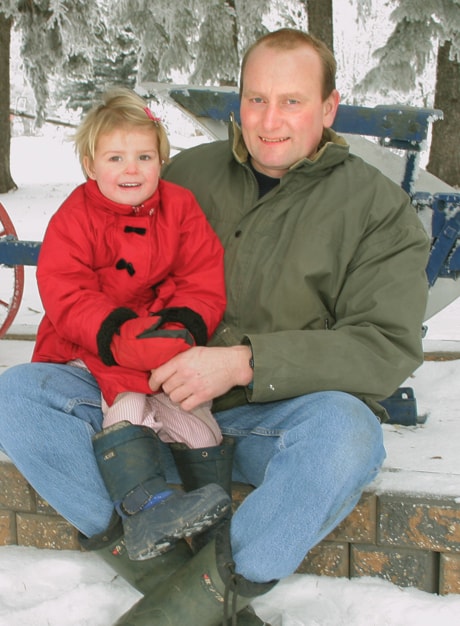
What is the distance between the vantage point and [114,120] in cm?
223

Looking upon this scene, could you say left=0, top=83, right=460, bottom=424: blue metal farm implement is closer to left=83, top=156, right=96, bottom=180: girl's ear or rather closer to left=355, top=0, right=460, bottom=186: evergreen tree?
left=83, top=156, right=96, bottom=180: girl's ear

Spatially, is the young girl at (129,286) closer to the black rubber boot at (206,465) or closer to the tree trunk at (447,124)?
the black rubber boot at (206,465)

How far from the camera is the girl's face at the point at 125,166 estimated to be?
87.4 inches

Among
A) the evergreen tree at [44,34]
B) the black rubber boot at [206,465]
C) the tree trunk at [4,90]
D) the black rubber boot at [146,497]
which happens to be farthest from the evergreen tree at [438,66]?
the black rubber boot at [146,497]

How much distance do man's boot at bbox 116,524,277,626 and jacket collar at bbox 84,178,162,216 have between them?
981 mm

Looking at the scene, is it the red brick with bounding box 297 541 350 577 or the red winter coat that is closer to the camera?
the red winter coat

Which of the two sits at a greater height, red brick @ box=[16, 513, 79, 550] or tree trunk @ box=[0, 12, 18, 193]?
tree trunk @ box=[0, 12, 18, 193]

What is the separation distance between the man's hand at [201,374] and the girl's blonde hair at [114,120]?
71 centimetres

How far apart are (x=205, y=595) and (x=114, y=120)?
4.46 feet

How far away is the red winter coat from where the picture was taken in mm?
2115

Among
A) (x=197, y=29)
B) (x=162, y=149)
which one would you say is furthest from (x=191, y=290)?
(x=197, y=29)

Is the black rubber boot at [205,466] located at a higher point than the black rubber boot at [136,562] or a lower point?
higher

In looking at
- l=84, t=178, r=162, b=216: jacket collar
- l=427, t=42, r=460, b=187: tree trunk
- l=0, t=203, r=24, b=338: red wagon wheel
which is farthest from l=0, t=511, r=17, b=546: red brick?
l=427, t=42, r=460, b=187: tree trunk

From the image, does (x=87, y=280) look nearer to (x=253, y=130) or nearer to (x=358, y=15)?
(x=253, y=130)
